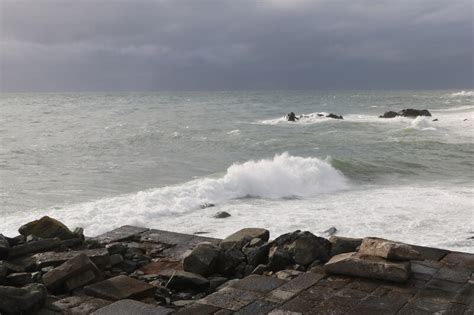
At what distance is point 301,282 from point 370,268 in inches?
30.1

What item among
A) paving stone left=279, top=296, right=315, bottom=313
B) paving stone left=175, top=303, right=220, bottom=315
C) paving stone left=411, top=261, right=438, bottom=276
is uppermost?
paving stone left=175, top=303, right=220, bottom=315

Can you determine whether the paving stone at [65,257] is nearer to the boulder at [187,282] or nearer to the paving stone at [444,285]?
the boulder at [187,282]

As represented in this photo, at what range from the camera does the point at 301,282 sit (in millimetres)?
5191

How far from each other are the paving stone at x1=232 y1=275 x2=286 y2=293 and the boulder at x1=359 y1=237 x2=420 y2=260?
1.11m

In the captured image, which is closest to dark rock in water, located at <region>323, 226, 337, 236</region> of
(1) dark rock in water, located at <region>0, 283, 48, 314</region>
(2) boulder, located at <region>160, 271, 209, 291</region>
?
(2) boulder, located at <region>160, 271, 209, 291</region>

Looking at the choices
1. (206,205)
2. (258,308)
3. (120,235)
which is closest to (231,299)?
(258,308)

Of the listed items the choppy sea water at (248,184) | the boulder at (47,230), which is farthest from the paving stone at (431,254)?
the boulder at (47,230)

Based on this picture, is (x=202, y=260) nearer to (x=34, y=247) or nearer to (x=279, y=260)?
(x=279, y=260)

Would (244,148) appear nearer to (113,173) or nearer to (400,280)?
(113,173)

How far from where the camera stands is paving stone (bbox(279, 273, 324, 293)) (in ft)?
16.5

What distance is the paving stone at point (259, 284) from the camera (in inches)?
199

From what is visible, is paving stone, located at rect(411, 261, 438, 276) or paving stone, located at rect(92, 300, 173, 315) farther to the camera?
paving stone, located at rect(411, 261, 438, 276)

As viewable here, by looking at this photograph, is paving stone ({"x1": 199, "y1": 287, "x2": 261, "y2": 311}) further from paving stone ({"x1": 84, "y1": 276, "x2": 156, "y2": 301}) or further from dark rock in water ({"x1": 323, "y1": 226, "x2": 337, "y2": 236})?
dark rock in water ({"x1": 323, "y1": 226, "x2": 337, "y2": 236})

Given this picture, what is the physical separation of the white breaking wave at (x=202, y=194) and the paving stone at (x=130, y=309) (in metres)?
6.37
